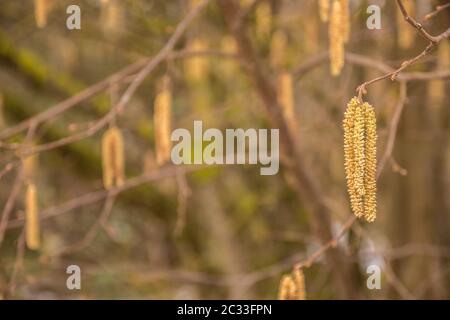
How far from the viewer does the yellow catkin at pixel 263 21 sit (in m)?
3.77

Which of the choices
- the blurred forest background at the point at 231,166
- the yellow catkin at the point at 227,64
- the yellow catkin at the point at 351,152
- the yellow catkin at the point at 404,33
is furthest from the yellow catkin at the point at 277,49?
the yellow catkin at the point at 351,152

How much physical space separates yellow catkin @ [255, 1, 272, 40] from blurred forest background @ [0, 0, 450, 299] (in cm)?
1

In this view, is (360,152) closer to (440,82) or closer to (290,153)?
(290,153)

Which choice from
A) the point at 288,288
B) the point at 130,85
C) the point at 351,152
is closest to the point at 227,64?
the point at 130,85

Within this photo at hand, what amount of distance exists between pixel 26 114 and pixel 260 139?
4.00 feet

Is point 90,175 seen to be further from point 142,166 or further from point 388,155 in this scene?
point 388,155

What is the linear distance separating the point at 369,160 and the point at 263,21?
2.43m

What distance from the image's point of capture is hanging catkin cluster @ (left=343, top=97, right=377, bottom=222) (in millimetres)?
1448

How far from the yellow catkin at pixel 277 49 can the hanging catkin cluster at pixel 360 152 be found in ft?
7.58

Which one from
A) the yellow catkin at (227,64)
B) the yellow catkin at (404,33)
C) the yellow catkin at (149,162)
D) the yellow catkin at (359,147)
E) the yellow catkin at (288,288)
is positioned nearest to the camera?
the yellow catkin at (359,147)

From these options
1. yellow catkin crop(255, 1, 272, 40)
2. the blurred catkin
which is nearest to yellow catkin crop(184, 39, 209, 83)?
yellow catkin crop(255, 1, 272, 40)

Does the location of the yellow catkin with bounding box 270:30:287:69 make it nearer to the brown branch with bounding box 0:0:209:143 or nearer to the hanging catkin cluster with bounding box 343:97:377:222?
the brown branch with bounding box 0:0:209:143

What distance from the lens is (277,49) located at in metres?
3.79

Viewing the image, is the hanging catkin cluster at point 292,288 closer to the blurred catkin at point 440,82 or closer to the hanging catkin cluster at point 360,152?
the hanging catkin cluster at point 360,152
